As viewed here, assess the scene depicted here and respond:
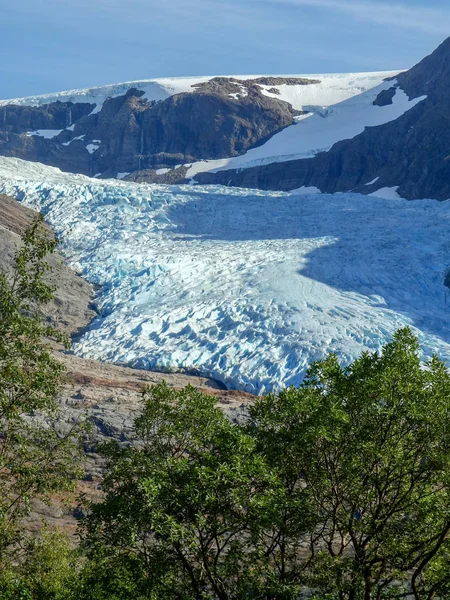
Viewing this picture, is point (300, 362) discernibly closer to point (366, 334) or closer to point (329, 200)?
point (366, 334)

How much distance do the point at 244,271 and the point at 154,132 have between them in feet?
363

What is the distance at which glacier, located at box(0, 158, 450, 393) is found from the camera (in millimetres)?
44562

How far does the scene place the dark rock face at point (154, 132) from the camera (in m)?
153

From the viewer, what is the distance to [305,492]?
45.6 ft

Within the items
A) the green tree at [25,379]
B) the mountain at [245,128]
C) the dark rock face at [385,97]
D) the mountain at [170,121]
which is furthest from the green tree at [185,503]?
the dark rock face at [385,97]

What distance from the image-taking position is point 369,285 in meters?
52.3

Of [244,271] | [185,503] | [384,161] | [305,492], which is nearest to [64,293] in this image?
[244,271]

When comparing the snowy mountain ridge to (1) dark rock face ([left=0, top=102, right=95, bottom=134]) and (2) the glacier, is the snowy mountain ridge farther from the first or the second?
(2) the glacier

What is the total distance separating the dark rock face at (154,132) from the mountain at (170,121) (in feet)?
0.61

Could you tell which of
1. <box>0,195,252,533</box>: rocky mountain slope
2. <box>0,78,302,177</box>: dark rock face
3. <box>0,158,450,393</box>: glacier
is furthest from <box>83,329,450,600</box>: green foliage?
<box>0,78,302,177</box>: dark rock face

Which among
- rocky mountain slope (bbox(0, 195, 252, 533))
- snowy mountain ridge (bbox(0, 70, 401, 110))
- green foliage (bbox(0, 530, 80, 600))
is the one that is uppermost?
snowy mountain ridge (bbox(0, 70, 401, 110))

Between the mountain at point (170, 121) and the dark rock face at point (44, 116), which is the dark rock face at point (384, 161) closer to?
the mountain at point (170, 121)

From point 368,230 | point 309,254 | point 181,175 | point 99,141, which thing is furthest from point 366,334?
point 99,141

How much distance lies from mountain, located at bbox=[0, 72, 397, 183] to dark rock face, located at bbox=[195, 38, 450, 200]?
36.5 feet
